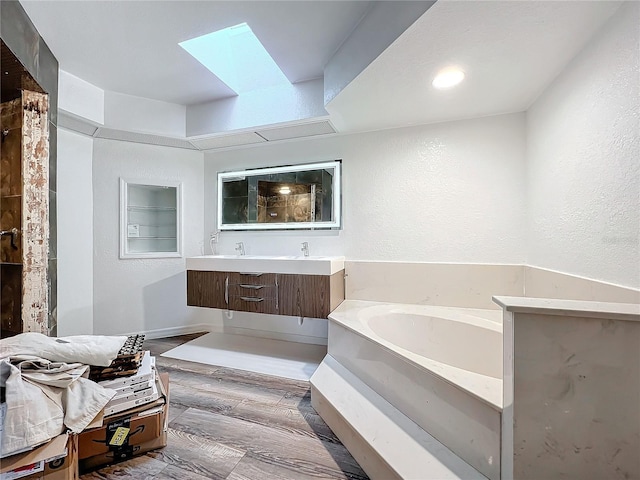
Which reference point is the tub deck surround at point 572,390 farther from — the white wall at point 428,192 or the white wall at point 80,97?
the white wall at point 80,97

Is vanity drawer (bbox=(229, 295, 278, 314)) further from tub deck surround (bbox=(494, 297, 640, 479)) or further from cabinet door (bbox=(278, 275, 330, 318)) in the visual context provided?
tub deck surround (bbox=(494, 297, 640, 479))

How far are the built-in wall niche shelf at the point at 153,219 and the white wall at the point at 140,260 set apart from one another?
2.7 inches

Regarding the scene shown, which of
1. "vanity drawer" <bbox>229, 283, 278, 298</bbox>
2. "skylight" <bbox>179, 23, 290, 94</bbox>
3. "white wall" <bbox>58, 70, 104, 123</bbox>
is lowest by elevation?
"vanity drawer" <bbox>229, 283, 278, 298</bbox>

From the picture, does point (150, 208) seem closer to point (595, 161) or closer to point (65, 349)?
point (65, 349)

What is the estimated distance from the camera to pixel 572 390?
2.78 ft

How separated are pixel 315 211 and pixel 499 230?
1568mm

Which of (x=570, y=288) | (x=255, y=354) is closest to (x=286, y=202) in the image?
(x=255, y=354)

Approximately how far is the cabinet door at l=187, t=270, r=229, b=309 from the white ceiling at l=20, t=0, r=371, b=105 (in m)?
1.70

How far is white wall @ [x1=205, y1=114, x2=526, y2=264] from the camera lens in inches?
82.6

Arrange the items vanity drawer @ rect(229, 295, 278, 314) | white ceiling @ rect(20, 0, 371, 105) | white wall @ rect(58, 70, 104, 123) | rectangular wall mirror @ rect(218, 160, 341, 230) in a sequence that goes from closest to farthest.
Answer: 1. white ceiling @ rect(20, 0, 371, 105)
2. white wall @ rect(58, 70, 104, 123)
3. vanity drawer @ rect(229, 295, 278, 314)
4. rectangular wall mirror @ rect(218, 160, 341, 230)

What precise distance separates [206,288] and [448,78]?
2.50 meters

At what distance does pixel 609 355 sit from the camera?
0.82m

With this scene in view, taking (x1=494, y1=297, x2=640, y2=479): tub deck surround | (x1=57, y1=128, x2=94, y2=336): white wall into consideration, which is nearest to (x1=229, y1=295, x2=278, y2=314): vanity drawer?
(x1=57, y1=128, x2=94, y2=336): white wall

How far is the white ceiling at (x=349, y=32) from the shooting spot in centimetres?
122
